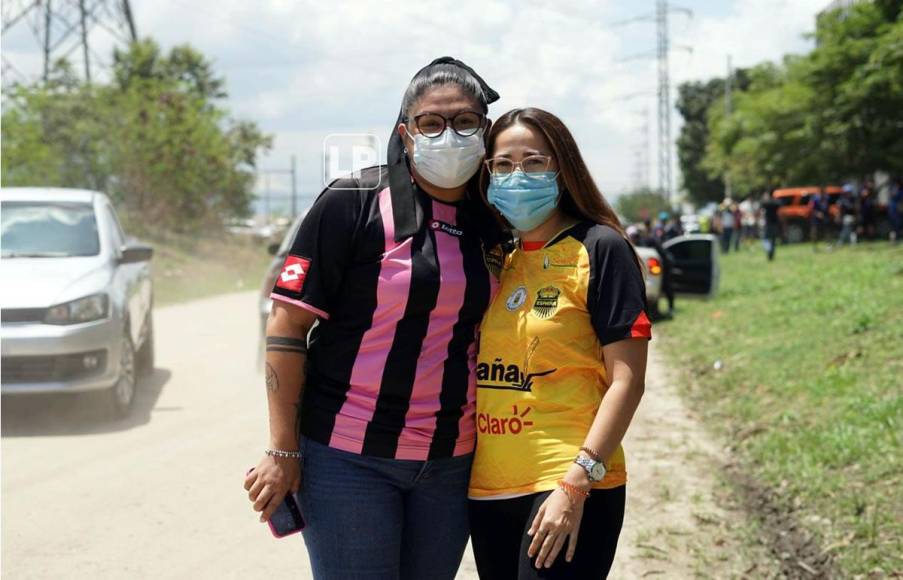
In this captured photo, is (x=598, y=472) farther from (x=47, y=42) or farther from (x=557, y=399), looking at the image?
(x=47, y=42)

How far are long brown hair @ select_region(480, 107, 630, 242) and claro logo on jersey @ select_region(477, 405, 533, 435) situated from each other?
22.2 inches

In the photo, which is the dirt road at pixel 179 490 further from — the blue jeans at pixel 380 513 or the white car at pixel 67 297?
the blue jeans at pixel 380 513

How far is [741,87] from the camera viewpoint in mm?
76375

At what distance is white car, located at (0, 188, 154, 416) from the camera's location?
7.64m

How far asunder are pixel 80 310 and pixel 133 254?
36.9 inches

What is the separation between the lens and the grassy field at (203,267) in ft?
76.6

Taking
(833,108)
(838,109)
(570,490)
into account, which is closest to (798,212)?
(833,108)

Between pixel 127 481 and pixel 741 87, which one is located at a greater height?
pixel 741 87

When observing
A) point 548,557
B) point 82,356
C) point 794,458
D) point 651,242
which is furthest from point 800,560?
point 651,242

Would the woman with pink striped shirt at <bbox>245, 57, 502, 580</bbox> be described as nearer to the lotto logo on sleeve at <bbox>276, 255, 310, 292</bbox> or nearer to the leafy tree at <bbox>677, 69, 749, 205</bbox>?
the lotto logo on sleeve at <bbox>276, 255, 310, 292</bbox>

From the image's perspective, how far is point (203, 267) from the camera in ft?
93.8

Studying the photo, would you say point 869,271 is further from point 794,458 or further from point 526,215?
point 526,215

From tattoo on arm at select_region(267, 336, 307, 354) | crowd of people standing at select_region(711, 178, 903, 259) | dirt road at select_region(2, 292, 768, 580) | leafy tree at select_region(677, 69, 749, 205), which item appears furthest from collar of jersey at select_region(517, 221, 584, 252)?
leafy tree at select_region(677, 69, 749, 205)

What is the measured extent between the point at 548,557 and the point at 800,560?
2.94 metres
